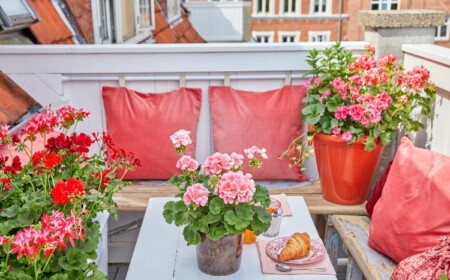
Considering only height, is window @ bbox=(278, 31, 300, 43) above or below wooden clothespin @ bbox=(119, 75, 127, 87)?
below

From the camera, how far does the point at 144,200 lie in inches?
104

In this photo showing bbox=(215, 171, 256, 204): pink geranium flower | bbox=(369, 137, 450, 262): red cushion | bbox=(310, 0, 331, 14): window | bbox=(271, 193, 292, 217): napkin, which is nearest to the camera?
bbox=(215, 171, 256, 204): pink geranium flower

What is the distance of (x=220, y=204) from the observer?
1.61 meters

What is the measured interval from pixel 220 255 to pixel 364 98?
1119 millimetres

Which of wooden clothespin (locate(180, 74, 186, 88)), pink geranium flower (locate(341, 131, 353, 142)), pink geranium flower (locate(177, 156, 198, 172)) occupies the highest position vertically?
wooden clothespin (locate(180, 74, 186, 88))

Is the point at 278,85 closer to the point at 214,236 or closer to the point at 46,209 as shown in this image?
the point at 214,236

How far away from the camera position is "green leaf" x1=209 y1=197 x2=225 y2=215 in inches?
62.6

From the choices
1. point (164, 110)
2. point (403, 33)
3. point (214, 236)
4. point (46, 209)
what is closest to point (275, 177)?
point (164, 110)

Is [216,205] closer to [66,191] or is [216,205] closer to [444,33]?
[66,191]

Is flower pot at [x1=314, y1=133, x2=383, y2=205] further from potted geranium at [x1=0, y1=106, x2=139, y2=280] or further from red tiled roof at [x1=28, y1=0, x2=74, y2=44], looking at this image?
red tiled roof at [x1=28, y1=0, x2=74, y2=44]

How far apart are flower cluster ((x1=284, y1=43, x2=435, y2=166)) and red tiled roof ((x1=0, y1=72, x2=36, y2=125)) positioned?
1371 mm

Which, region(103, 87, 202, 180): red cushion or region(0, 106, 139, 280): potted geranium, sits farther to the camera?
region(103, 87, 202, 180): red cushion

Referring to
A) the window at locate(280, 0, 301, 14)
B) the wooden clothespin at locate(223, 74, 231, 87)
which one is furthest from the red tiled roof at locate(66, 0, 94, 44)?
the window at locate(280, 0, 301, 14)

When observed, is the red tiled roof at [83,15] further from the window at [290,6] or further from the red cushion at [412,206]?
the window at [290,6]
